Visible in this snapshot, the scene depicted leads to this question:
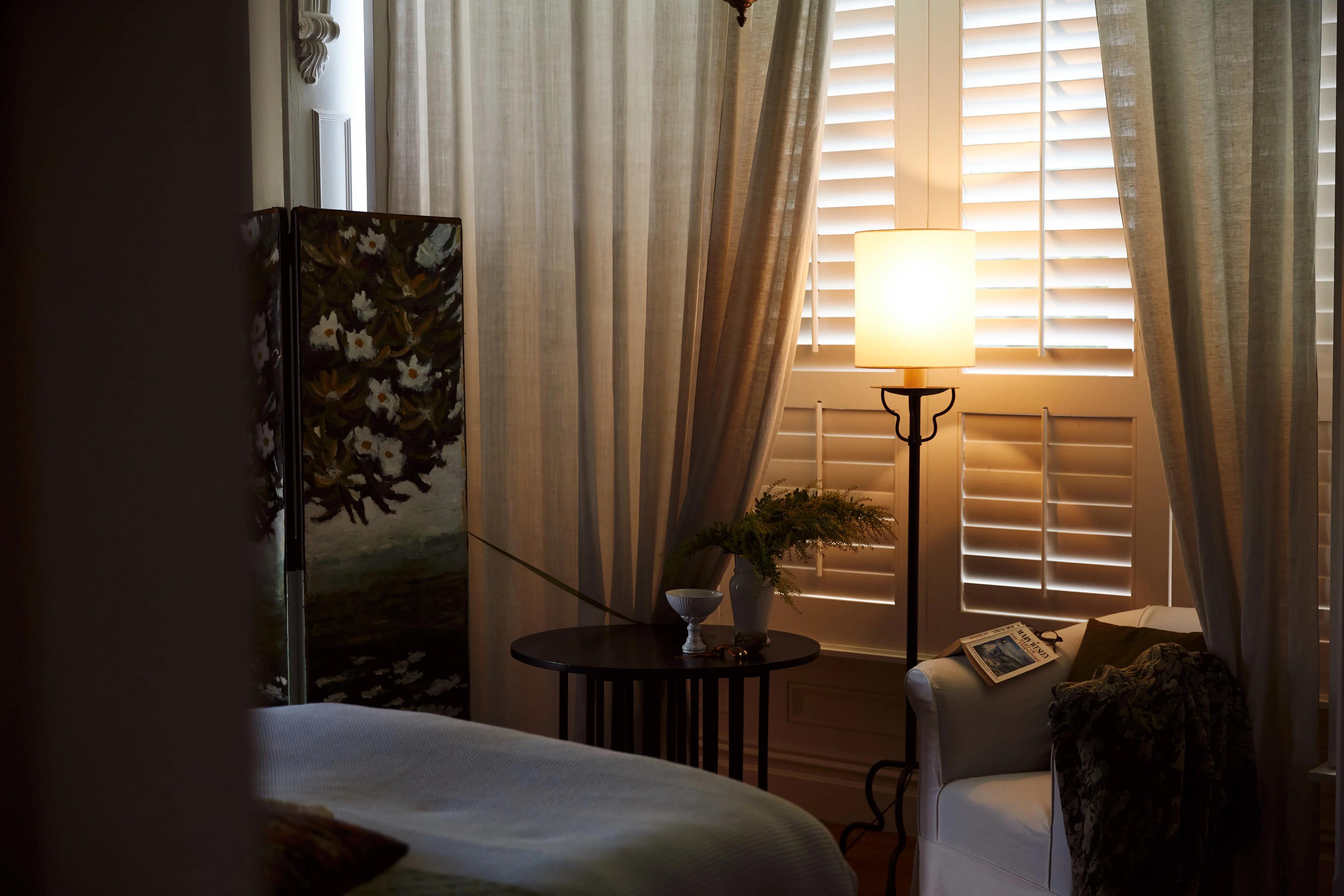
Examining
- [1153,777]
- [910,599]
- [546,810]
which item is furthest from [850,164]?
[546,810]

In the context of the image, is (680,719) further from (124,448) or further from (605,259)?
(124,448)

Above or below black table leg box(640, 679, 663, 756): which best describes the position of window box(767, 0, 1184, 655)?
above

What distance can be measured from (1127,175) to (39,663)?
100 inches

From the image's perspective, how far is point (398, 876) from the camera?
1.04 m

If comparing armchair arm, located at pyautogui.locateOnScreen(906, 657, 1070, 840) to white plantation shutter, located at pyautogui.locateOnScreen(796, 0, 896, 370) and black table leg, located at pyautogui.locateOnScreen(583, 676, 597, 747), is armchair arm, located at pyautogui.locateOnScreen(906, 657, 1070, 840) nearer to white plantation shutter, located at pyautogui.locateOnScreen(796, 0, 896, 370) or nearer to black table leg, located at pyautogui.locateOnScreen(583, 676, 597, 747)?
black table leg, located at pyautogui.locateOnScreen(583, 676, 597, 747)

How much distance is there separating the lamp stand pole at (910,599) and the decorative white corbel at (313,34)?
188 centimetres

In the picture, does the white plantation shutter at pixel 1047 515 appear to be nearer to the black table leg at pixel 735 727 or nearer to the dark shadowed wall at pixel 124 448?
the black table leg at pixel 735 727

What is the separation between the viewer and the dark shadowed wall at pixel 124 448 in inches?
7.4

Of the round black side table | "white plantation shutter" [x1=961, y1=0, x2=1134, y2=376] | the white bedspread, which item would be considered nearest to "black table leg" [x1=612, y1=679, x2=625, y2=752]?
the round black side table

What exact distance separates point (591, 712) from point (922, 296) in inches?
50.2

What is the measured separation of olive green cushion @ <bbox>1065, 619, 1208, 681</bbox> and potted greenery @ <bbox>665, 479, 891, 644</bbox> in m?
0.55

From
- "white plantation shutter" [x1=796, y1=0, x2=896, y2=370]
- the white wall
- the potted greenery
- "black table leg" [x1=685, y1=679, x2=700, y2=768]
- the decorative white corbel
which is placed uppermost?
the decorative white corbel

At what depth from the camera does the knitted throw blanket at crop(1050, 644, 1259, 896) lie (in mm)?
1951

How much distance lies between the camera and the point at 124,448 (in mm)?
197
